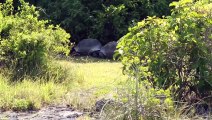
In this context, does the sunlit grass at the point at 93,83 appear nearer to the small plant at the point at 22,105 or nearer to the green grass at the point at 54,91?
the green grass at the point at 54,91

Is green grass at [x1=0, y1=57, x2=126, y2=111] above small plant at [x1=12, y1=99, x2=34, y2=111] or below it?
above

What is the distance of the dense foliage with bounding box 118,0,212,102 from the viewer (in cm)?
626

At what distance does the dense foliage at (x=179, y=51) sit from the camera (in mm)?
6262

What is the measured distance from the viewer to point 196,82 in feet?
20.8

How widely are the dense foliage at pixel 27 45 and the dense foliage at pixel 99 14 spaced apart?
5.36m

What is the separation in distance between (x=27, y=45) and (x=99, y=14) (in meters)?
6.33

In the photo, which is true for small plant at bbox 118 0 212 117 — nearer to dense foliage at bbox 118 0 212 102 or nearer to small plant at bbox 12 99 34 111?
dense foliage at bbox 118 0 212 102

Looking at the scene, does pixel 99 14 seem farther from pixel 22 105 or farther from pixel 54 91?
pixel 22 105

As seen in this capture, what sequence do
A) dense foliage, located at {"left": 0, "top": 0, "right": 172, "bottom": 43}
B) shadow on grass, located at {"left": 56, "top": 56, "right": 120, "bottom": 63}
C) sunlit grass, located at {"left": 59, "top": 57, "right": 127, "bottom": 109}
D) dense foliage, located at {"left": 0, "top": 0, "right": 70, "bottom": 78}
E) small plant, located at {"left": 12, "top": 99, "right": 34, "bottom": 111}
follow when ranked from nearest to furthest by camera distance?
sunlit grass, located at {"left": 59, "top": 57, "right": 127, "bottom": 109} < small plant, located at {"left": 12, "top": 99, "right": 34, "bottom": 111} < dense foliage, located at {"left": 0, "top": 0, "right": 70, "bottom": 78} < shadow on grass, located at {"left": 56, "top": 56, "right": 120, "bottom": 63} < dense foliage, located at {"left": 0, "top": 0, "right": 172, "bottom": 43}

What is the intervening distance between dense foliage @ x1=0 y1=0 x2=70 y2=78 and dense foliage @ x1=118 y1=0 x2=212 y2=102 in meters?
Answer: 2.93

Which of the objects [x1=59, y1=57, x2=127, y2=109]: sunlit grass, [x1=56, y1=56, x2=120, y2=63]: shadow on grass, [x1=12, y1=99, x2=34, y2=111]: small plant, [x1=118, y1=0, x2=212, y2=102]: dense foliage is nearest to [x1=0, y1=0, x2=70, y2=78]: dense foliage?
[x1=59, y1=57, x2=127, y2=109]: sunlit grass

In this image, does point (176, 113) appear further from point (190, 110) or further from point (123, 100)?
point (123, 100)

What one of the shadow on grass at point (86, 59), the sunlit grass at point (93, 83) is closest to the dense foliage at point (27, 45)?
the sunlit grass at point (93, 83)

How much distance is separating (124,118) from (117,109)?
0.18m
